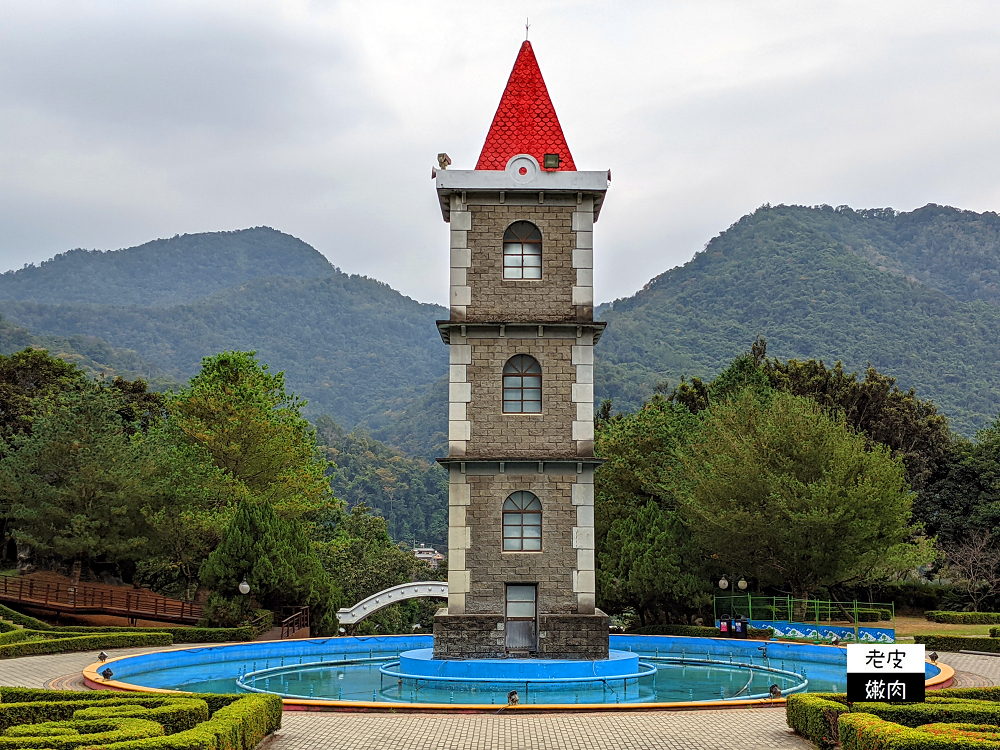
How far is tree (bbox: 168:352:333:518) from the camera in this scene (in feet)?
127

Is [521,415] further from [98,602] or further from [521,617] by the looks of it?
[98,602]

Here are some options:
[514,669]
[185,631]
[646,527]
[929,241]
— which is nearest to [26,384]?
[185,631]

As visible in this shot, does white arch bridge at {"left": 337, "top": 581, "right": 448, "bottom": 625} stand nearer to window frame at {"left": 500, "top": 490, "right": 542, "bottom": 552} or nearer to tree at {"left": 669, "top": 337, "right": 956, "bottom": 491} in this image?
window frame at {"left": 500, "top": 490, "right": 542, "bottom": 552}

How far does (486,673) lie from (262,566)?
12638mm

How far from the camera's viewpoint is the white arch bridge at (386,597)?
39219mm

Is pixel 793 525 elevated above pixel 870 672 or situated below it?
above

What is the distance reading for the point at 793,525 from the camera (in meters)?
31.6

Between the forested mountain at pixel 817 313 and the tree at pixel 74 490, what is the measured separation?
72.9 meters

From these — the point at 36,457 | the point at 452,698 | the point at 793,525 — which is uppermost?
the point at 36,457

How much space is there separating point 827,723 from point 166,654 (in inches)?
655

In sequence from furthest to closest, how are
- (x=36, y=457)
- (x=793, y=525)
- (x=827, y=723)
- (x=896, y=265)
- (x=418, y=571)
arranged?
1. (x=896, y=265)
2. (x=418, y=571)
3. (x=36, y=457)
4. (x=793, y=525)
5. (x=827, y=723)

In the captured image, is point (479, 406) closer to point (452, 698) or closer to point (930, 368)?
point (452, 698)

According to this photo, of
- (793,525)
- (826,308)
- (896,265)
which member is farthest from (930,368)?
(793,525)

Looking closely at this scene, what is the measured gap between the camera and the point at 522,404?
24.0 m
